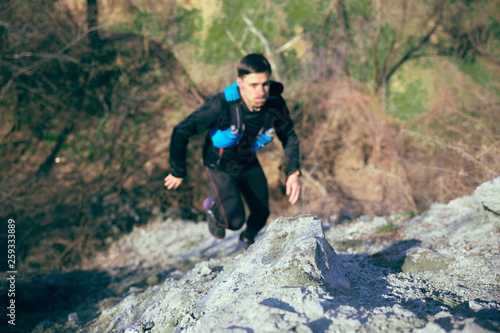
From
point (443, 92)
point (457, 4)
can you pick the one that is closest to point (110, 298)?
point (443, 92)

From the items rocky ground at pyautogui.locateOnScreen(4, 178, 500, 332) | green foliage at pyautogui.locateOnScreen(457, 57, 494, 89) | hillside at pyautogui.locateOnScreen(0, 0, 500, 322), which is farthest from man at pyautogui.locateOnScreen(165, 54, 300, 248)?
green foliage at pyautogui.locateOnScreen(457, 57, 494, 89)

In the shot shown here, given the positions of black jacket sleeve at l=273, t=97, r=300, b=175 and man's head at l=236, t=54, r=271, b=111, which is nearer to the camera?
man's head at l=236, t=54, r=271, b=111

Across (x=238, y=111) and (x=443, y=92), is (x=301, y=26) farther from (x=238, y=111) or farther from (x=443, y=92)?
(x=238, y=111)

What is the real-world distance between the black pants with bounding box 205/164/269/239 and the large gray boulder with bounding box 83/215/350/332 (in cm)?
67

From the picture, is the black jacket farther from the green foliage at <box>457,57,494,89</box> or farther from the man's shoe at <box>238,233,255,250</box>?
the green foliage at <box>457,57,494,89</box>

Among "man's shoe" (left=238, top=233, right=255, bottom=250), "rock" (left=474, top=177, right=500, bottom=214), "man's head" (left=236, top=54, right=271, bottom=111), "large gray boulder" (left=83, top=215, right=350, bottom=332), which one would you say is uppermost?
"man's head" (left=236, top=54, right=271, bottom=111)

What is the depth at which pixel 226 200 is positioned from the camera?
350 cm

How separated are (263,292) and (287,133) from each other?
1.81 meters

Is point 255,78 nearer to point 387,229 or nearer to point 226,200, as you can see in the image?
point 226,200

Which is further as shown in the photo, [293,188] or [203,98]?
[203,98]

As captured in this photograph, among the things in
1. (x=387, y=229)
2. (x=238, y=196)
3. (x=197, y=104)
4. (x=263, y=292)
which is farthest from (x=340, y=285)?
(x=197, y=104)

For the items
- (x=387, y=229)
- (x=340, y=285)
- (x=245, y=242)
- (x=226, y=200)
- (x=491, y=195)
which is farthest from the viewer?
(x=387, y=229)

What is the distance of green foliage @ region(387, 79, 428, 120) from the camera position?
22.2 ft

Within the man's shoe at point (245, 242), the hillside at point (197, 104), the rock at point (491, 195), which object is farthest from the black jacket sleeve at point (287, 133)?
the hillside at point (197, 104)
